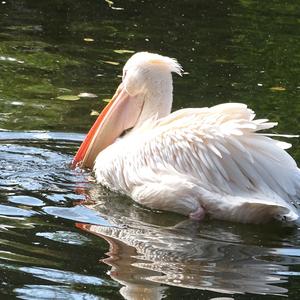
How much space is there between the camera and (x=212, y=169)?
525 cm

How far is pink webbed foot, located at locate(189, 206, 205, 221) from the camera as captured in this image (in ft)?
17.1

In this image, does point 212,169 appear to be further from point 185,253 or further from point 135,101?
point 135,101

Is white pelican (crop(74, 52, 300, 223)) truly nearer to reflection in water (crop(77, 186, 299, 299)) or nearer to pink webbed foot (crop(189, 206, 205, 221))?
pink webbed foot (crop(189, 206, 205, 221))

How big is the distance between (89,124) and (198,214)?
201cm

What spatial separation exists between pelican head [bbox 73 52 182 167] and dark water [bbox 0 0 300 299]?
23 cm

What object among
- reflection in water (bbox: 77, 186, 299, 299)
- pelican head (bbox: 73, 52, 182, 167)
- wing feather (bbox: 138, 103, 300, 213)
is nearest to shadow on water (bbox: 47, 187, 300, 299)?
reflection in water (bbox: 77, 186, 299, 299)

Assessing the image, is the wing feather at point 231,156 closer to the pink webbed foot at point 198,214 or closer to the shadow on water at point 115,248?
the pink webbed foot at point 198,214

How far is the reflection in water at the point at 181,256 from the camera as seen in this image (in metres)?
4.28

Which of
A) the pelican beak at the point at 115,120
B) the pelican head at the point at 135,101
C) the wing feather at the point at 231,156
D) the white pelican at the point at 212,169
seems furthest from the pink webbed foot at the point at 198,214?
the pelican beak at the point at 115,120

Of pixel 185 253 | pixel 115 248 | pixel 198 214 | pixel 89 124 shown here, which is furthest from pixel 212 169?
pixel 89 124

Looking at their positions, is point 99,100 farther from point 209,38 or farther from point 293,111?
point 209,38

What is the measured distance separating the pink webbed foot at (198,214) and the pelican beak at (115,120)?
1228 mm

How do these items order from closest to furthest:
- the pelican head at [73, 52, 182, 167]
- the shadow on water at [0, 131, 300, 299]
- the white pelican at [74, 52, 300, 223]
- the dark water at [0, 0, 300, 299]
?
the shadow on water at [0, 131, 300, 299], the dark water at [0, 0, 300, 299], the white pelican at [74, 52, 300, 223], the pelican head at [73, 52, 182, 167]

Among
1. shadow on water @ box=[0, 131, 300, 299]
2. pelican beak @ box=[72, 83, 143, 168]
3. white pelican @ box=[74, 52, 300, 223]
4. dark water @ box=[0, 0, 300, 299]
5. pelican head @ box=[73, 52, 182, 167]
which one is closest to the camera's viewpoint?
shadow on water @ box=[0, 131, 300, 299]
